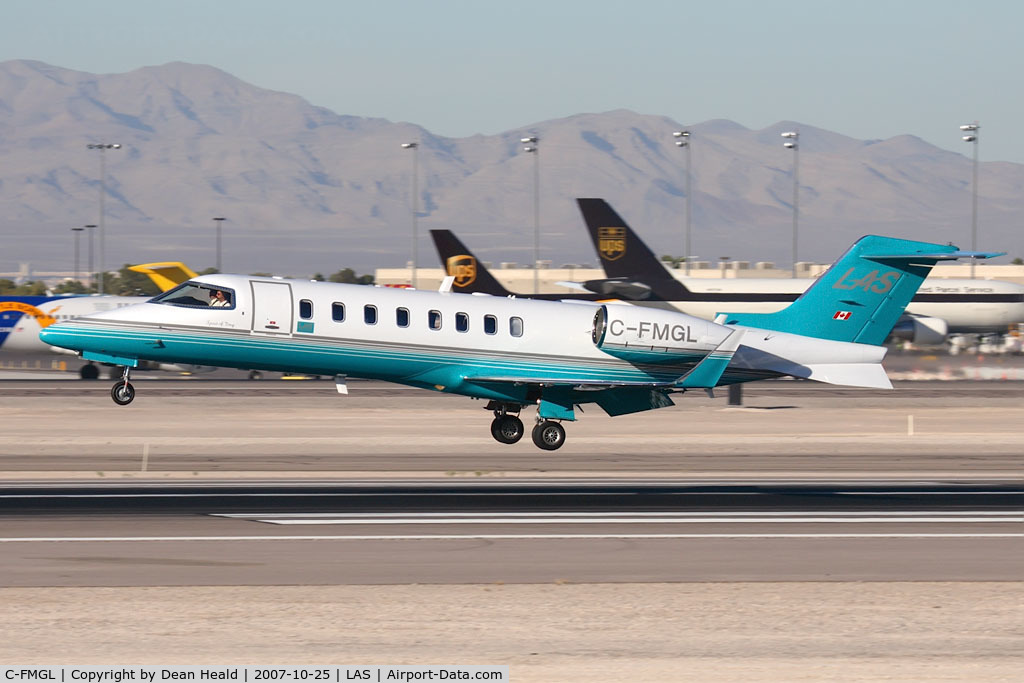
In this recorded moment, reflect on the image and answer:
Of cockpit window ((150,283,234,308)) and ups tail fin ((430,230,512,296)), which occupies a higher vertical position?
ups tail fin ((430,230,512,296))

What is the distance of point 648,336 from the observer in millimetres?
29828

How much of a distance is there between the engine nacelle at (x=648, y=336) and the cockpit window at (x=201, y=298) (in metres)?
8.36

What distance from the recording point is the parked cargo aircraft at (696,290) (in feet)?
240

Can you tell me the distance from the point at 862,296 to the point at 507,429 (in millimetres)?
9018

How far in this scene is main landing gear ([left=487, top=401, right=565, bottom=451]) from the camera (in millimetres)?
29969

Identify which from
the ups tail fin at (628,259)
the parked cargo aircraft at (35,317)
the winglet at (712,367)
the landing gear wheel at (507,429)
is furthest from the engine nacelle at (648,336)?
the ups tail fin at (628,259)

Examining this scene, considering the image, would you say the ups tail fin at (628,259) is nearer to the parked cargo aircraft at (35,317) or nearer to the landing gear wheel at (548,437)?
the parked cargo aircraft at (35,317)

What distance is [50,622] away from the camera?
40.4 feet

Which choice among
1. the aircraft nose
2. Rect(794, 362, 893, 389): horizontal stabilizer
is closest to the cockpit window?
the aircraft nose

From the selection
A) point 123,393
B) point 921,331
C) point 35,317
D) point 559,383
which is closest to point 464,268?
point 35,317

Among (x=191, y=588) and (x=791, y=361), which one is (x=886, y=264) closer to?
(x=791, y=361)

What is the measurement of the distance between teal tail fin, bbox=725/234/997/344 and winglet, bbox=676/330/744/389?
4.74 ft

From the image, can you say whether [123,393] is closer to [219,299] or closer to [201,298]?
[201,298]

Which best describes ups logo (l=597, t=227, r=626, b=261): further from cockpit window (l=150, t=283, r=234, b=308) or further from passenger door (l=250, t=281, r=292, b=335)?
cockpit window (l=150, t=283, r=234, b=308)
